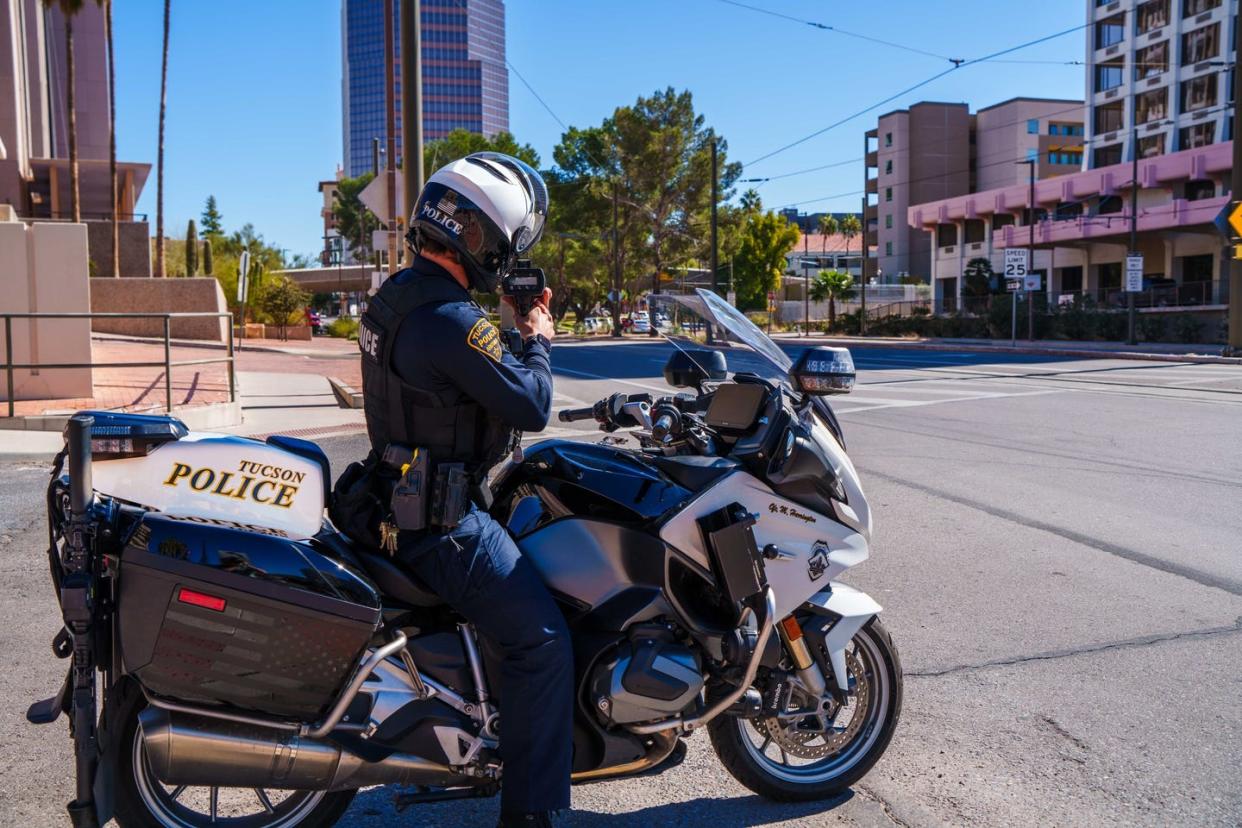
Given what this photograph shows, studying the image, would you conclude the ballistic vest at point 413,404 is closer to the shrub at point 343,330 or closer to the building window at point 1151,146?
the shrub at point 343,330

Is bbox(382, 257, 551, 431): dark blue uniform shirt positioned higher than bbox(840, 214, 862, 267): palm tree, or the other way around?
bbox(840, 214, 862, 267): palm tree

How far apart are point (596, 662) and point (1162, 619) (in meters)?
A: 3.77

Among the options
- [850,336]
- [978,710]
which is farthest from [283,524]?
[850,336]

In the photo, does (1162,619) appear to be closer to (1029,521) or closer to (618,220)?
(1029,521)

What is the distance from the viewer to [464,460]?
9.80 feet

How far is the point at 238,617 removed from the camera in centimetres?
271

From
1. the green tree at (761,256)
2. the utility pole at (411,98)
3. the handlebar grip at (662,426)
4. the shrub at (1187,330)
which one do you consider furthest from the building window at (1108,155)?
the handlebar grip at (662,426)

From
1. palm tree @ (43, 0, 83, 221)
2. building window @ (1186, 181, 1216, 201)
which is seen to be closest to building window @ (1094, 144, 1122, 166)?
building window @ (1186, 181, 1216, 201)

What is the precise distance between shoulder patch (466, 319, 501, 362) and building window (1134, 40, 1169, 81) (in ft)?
230

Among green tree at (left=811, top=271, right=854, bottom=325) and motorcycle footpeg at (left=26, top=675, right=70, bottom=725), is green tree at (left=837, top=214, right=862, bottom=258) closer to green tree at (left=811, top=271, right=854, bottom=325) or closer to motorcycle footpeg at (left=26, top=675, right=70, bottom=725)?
green tree at (left=811, top=271, right=854, bottom=325)

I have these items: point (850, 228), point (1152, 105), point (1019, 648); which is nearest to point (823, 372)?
point (1019, 648)

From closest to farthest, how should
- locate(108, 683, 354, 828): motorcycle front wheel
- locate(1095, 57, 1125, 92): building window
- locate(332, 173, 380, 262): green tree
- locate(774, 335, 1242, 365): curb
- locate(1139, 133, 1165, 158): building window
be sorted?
locate(108, 683, 354, 828): motorcycle front wheel < locate(774, 335, 1242, 365): curb < locate(1139, 133, 1165, 158): building window < locate(1095, 57, 1125, 92): building window < locate(332, 173, 380, 262): green tree

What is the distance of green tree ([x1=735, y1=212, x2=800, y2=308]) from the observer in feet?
268

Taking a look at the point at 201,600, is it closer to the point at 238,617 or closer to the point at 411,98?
the point at 238,617
